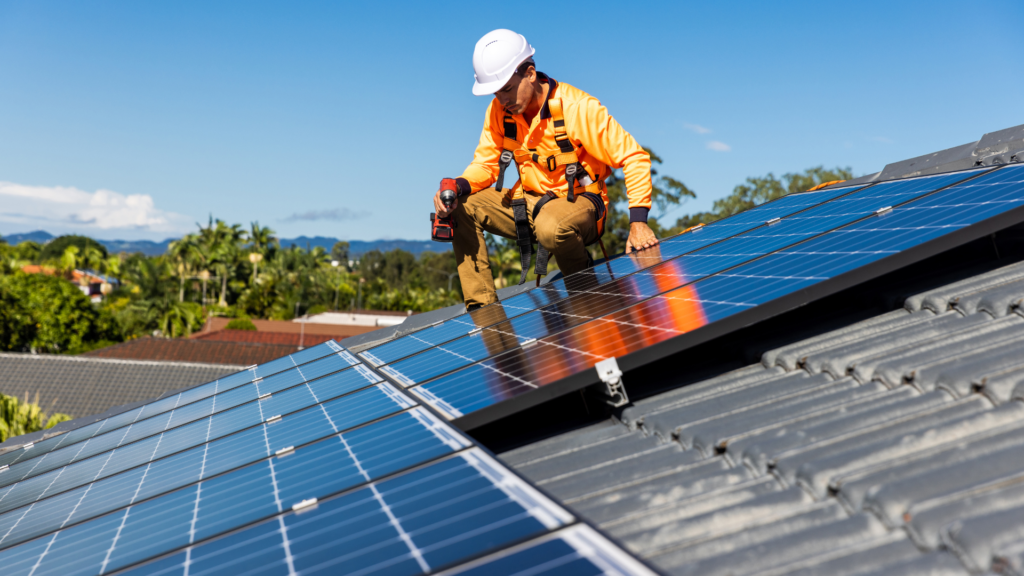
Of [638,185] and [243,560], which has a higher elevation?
[638,185]

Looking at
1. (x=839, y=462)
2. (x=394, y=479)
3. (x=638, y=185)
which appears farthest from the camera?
(x=638, y=185)

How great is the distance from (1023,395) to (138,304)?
283ft

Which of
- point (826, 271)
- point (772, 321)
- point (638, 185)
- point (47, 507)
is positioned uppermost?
point (638, 185)

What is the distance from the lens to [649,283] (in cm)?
538

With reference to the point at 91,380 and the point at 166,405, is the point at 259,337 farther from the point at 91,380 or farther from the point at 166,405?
the point at 166,405

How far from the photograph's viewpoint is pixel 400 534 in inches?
97.7

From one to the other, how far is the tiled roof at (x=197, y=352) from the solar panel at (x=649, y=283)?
3712 cm

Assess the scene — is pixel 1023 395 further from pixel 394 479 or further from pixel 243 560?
pixel 243 560

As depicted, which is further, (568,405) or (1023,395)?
(568,405)

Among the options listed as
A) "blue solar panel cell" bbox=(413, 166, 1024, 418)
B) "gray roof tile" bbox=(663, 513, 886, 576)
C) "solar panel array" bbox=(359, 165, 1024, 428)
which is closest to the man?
"solar panel array" bbox=(359, 165, 1024, 428)

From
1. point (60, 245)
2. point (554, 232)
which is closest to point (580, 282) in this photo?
point (554, 232)

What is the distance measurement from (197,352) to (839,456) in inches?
1752

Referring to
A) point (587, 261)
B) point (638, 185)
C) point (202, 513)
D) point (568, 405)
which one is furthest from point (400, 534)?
point (587, 261)

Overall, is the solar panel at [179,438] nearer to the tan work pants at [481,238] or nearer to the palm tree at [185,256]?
the tan work pants at [481,238]
